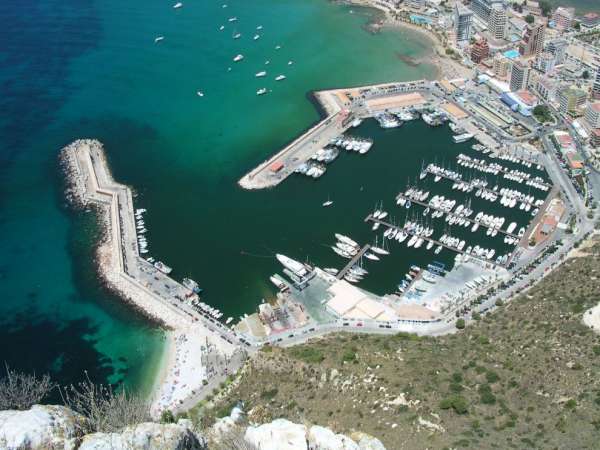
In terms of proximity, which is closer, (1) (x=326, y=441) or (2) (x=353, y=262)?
(1) (x=326, y=441)

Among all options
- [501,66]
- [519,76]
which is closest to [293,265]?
[519,76]

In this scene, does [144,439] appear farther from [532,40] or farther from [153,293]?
[532,40]

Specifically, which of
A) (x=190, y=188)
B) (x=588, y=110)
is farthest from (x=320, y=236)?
(x=588, y=110)

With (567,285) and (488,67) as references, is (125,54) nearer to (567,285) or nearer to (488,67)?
(488,67)

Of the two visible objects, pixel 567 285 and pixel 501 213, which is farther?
pixel 501 213

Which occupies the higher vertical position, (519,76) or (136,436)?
(136,436)
